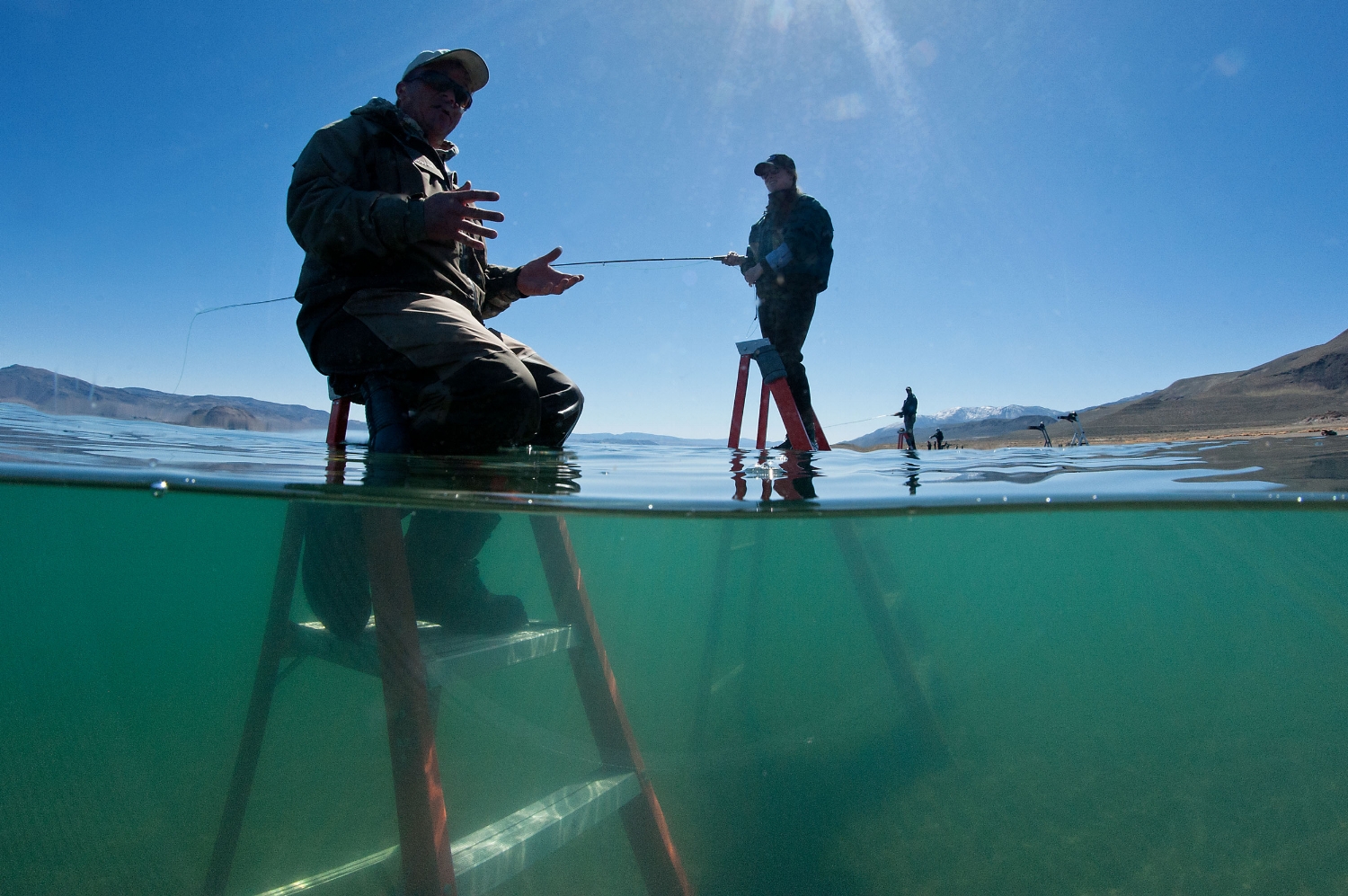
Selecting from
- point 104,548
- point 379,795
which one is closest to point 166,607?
point 104,548

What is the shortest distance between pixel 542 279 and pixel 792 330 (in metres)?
1.88

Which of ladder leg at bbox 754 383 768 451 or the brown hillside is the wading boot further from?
the brown hillside

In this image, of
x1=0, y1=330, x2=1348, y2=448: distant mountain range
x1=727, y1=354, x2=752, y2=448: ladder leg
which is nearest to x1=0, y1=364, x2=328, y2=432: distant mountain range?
x1=0, y1=330, x2=1348, y2=448: distant mountain range

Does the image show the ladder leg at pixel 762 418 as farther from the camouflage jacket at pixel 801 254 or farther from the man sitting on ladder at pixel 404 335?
the man sitting on ladder at pixel 404 335

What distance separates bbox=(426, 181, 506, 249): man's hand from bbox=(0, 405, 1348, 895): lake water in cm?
90

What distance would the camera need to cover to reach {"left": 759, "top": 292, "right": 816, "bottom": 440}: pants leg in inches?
177

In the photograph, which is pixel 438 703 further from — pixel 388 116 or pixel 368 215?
pixel 388 116

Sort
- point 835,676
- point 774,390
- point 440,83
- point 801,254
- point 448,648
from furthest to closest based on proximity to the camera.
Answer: point 835,676 < point 801,254 < point 774,390 < point 440,83 < point 448,648

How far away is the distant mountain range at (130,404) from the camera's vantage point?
28.6 ft

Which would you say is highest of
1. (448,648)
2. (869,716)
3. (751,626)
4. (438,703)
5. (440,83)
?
(440,83)

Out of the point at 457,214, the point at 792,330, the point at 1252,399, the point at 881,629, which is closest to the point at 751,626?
the point at 881,629

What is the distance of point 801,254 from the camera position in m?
4.38

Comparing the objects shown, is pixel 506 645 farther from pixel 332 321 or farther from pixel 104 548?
pixel 104 548

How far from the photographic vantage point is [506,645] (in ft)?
7.54
